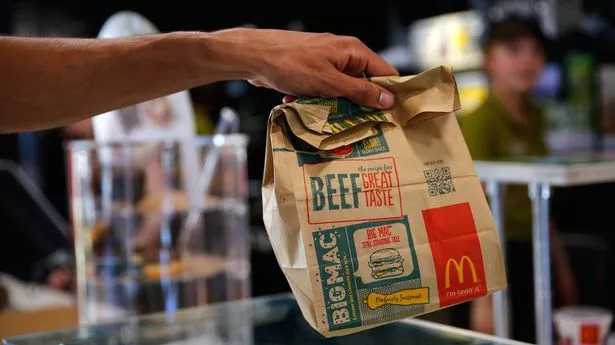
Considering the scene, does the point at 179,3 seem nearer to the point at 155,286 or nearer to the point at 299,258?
the point at 155,286

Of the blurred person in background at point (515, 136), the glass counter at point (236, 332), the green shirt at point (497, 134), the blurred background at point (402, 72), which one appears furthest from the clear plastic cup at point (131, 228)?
the green shirt at point (497, 134)

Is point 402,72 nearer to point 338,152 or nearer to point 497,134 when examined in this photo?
point 497,134

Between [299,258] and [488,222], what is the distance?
0.28 m

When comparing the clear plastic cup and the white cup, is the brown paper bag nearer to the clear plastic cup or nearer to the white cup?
the white cup

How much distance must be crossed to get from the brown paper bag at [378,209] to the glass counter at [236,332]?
0.22 metres

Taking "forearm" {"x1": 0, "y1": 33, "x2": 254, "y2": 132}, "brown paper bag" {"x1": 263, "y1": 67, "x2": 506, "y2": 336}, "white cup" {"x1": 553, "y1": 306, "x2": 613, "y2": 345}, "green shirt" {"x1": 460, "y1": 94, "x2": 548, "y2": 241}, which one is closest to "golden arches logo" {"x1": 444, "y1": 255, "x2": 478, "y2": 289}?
"brown paper bag" {"x1": 263, "y1": 67, "x2": 506, "y2": 336}

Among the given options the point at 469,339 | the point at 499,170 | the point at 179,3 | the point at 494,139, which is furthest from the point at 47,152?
the point at 469,339

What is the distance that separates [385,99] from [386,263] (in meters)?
0.22

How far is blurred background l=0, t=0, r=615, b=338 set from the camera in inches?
154

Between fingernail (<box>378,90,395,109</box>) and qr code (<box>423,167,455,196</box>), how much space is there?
0.10m

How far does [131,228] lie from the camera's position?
2215 mm

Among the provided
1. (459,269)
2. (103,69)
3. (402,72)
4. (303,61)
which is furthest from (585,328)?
(402,72)

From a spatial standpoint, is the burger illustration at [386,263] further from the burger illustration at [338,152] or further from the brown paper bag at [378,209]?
the burger illustration at [338,152]

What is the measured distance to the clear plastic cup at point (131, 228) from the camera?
2207 mm
